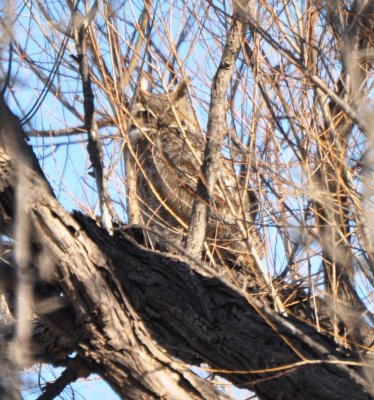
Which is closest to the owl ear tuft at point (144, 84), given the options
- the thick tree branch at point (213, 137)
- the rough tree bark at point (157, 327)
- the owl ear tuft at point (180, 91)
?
the owl ear tuft at point (180, 91)

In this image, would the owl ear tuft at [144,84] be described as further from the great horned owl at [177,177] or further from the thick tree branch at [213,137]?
the thick tree branch at [213,137]

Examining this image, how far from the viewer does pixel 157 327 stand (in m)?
2.60

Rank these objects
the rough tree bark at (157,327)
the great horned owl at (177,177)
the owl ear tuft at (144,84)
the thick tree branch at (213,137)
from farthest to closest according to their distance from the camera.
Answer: the owl ear tuft at (144,84) → the great horned owl at (177,177) → the thick tree branch at (213,137) → the rough tree bark at (157,327)

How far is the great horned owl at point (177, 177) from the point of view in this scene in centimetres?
341

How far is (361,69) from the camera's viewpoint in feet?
9.48

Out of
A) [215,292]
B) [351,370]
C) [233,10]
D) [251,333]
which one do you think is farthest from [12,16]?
[351,370]

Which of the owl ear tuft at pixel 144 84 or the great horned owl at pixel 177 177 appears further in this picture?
the owl ear tuft at pixel 144 84

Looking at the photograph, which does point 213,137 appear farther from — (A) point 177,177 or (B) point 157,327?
(B) point 157,327

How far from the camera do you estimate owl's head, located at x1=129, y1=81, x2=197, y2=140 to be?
365cm

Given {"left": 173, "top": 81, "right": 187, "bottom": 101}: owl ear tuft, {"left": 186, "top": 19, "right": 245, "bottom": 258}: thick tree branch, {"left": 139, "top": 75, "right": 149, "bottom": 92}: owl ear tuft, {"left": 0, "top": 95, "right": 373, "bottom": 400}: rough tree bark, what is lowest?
{"left": 0, "top": 95, "right": 373, "bottom": 400}: rough tree bark

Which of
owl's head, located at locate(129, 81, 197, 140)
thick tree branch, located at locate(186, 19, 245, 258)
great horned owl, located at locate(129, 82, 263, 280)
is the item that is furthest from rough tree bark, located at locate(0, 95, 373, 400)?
owl's head, located at locate(129, 81, 197, 140)

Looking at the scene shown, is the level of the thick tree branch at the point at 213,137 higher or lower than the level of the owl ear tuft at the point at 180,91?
lower

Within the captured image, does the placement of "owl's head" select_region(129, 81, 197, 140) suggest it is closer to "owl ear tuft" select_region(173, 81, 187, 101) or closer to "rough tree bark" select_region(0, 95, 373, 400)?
"owl ear tuft" select_region(173, 81, 187, 101)

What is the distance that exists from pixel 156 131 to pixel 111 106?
0.92m
